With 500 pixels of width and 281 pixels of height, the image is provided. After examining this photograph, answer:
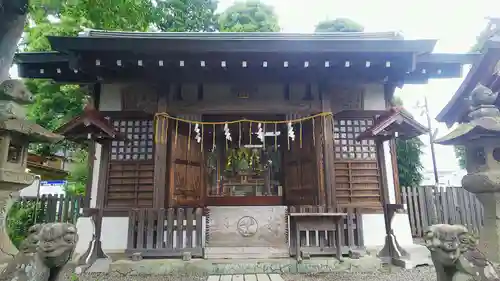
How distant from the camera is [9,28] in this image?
444 centimetres

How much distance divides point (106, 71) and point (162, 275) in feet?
13.6

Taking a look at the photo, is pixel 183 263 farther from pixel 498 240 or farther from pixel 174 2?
pixel 174 2

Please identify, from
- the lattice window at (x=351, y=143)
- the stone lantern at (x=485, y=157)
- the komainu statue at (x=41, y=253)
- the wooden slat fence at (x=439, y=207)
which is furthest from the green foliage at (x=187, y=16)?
the stone lantern at (x=485, y=157)

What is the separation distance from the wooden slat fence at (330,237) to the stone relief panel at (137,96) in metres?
3.82

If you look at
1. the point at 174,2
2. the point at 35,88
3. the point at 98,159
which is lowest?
the point at 98,159

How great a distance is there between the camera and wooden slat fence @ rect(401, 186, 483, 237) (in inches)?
337

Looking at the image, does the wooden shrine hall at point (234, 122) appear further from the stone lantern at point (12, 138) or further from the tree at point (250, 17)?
the tree at point (250, 17)

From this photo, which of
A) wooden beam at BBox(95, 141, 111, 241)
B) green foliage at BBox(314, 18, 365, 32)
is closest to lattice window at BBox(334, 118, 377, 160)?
wooden beam at BBox(95, 141, 111, 241)

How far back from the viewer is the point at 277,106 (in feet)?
22.3

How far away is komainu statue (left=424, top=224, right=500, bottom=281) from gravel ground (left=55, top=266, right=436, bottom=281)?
220 centimetres

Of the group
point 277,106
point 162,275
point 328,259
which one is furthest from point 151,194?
point 328,259

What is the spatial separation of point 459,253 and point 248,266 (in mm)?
3357

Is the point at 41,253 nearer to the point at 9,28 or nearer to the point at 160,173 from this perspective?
the point at 9,28

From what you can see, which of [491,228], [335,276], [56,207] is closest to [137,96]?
[56,207]
